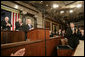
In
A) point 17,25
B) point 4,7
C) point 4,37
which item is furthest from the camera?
point 4,7

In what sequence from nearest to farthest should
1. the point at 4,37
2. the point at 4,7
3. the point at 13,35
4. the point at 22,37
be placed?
the point at 4,37 < the point at 13,35 < the point at 22,37 < the point at 4,7

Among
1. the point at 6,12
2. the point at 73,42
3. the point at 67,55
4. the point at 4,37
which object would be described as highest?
the point at 6,12

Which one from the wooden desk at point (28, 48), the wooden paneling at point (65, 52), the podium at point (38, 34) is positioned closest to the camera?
the wooden desk at point (28, 48)

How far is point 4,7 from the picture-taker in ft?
12.6

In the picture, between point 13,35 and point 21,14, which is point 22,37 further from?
point 21,14

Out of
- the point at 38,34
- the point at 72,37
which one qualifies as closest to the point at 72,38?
the point at 72,37

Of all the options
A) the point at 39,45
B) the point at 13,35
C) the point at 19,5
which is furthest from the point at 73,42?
the point at 19,5

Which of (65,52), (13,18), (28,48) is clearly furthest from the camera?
(13,18)

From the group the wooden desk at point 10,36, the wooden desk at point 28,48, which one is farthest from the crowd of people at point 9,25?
the wooden desk at point 28,48

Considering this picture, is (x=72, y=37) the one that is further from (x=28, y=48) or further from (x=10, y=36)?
(x=10, y=36)

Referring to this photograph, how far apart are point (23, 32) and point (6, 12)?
1.97 metres

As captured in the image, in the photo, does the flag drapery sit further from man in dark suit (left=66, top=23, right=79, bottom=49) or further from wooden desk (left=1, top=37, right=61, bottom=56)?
man in dark suit (left=66, top=23, right=79, bottom=49)

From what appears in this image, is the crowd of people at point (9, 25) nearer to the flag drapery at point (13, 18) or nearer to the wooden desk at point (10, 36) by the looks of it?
the wooden desk at point (10, 36)

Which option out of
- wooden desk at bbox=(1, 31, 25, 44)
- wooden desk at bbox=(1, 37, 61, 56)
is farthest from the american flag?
wooden desk at bbox=(1, 37, 61, 56)
